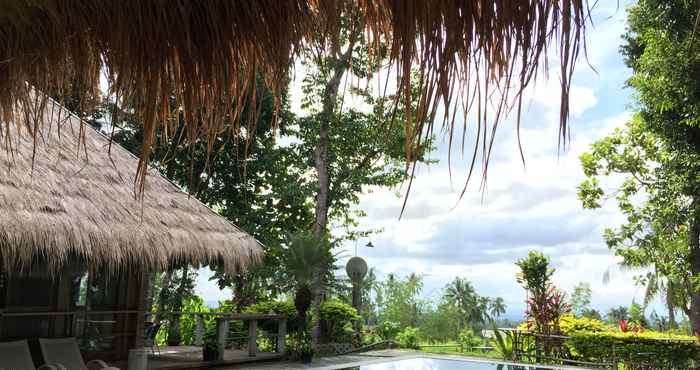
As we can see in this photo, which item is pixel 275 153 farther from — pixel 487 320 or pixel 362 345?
pixel 487 320

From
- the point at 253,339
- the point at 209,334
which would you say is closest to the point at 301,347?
the point at 253,339

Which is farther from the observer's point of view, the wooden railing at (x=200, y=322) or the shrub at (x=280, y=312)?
the shrub at (x=280, y=312)

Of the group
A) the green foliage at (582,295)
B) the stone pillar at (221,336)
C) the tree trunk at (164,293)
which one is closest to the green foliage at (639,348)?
the stone pillar at (221,336)

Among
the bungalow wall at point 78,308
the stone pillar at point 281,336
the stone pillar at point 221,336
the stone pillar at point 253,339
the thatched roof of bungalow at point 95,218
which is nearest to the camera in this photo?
the thatched roof of bungalow at point 95,218

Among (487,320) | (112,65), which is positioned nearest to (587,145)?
(112,65)

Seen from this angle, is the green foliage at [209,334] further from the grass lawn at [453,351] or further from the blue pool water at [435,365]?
the grass lawn at [453,351]

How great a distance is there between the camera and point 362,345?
44.2 feet

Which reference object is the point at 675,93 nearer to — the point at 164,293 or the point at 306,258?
the point at 306,258

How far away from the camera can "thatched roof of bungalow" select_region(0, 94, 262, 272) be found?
262 inches

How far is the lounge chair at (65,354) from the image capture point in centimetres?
731

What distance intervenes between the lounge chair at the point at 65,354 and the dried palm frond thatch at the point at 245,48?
6322mm

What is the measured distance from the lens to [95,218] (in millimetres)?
7500

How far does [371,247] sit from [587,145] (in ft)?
18.2

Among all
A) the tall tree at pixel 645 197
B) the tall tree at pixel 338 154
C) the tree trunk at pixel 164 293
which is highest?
the tall tree at pixel 338 154
